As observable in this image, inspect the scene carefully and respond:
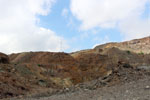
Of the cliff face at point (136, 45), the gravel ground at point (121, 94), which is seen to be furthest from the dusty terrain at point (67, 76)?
the cliff face at point (136, 45)

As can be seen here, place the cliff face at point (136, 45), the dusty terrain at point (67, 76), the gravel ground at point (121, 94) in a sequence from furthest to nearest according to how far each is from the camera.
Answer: the cliff face at point (136, 45), the dusty terrain at point (67, 76), the gravel ground at point (121, 94)

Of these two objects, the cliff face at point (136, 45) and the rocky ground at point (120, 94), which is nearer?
the rocky ground at point (120, 94)

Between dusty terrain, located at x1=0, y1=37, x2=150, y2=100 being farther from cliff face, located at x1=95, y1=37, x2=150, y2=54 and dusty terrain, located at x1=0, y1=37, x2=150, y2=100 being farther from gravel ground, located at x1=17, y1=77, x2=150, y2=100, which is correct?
cliff face, located at x1=95, y1=37, x2=150, y2=54

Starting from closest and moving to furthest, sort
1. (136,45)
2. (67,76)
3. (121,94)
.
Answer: (121,94)
(67,76)
(136,45)

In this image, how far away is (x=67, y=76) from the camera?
26734 mm

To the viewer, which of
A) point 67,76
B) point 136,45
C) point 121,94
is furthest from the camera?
point 136,45

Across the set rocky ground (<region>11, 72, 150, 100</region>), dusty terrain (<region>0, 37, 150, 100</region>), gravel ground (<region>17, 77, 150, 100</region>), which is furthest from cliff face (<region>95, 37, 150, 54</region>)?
gravel ground (<region>17, 77, 150, 100</region>)

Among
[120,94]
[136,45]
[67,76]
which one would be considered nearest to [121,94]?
[120,94]

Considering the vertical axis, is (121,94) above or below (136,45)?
below

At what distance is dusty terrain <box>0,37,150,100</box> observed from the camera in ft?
39.7

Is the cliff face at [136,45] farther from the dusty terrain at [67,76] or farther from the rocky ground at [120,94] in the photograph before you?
the rocky ground at [120,94]

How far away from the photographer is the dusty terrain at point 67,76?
12094mm

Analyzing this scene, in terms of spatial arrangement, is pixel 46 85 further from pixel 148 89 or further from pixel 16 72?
pixel 148 89

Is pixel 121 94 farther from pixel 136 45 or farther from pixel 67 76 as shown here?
pixel 136 45
